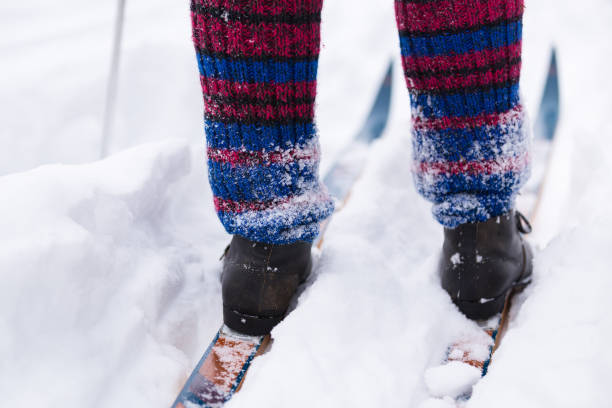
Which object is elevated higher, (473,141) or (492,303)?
(473,141)

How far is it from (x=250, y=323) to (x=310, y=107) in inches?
14.8

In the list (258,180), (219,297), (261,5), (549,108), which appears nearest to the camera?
(261,5)

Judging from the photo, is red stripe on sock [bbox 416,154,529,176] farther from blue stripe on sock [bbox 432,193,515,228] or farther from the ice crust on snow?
the ice crust on snow

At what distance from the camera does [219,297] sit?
3.33ft

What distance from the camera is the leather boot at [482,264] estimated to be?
909 mm

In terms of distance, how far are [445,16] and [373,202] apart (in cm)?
62

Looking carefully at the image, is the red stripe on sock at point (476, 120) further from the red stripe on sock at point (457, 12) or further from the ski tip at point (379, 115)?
the ski tip at point (379, 115)

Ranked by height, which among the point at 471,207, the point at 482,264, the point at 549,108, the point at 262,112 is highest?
the point at 262,112

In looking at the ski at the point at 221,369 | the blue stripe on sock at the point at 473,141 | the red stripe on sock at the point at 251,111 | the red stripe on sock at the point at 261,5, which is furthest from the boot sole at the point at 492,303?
the red stripe on sock at the point at 261,5

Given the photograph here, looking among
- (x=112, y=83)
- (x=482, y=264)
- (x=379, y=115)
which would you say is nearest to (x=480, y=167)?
(x=482, y=264)

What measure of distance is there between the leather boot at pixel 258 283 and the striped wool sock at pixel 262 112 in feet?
0.10

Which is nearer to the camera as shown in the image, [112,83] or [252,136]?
[252,136]

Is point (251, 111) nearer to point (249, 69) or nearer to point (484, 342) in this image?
point (249, 69)

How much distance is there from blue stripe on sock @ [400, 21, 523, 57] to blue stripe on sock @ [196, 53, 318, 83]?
19 cm
